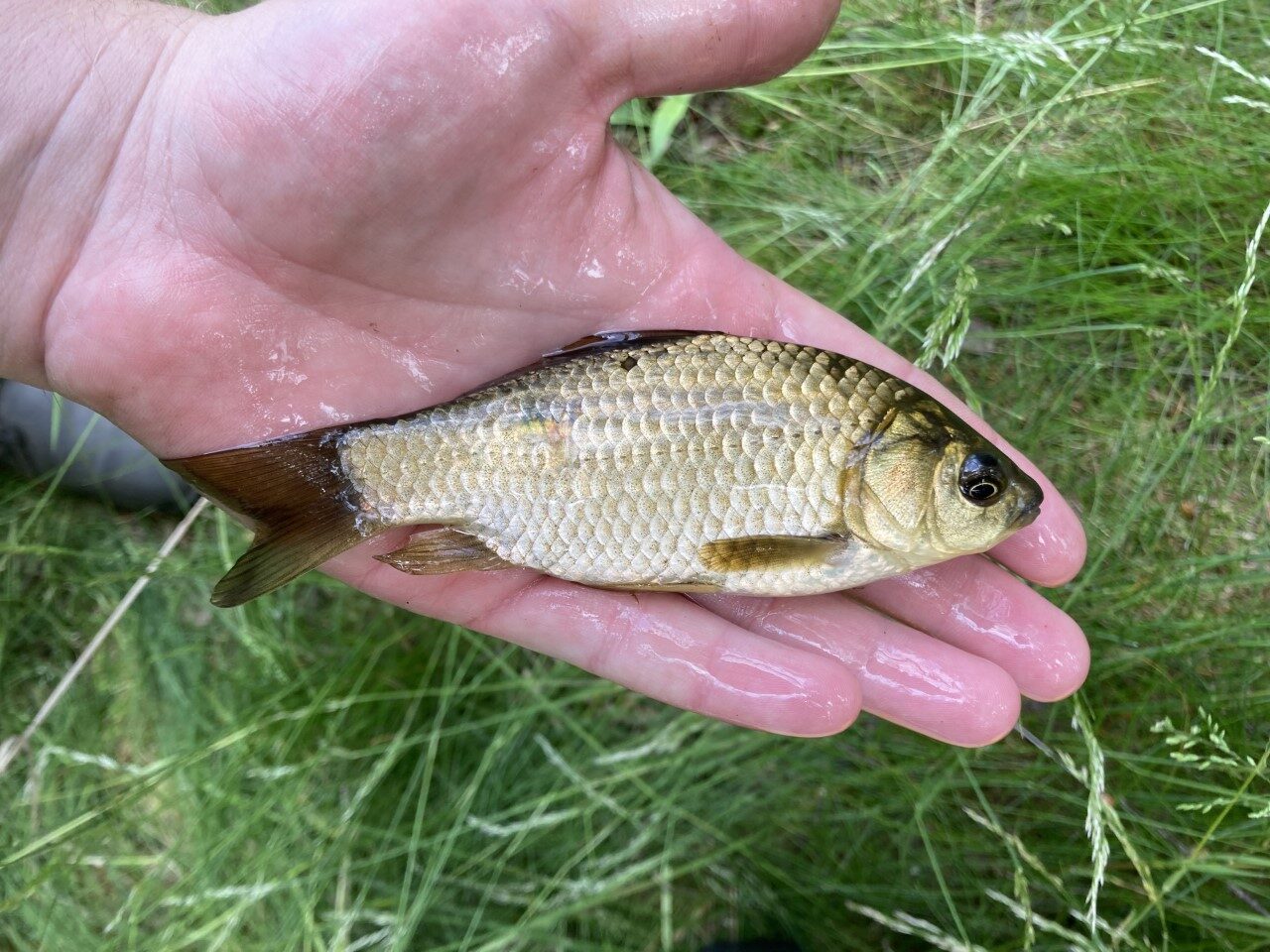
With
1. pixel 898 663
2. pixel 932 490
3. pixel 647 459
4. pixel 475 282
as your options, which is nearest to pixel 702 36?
pixel 475 282

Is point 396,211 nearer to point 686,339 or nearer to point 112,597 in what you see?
point 686,339

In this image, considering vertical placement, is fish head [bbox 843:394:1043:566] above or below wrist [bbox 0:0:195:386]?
below

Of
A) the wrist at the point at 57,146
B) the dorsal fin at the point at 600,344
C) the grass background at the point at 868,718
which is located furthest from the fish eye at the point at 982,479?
the wrist at the point at 57,146

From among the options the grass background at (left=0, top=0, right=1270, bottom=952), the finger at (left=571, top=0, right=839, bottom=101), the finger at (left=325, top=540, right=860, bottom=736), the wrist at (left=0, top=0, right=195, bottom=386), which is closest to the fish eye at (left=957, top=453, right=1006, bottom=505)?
the grass background at (left=0, top=0, right=1270, bottom=952)

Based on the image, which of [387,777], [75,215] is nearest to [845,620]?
[387,777]

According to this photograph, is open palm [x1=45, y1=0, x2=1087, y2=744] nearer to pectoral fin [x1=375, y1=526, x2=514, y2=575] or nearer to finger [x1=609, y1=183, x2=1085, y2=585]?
finger [x1=609, y1=183, x2=1085, y2=585]

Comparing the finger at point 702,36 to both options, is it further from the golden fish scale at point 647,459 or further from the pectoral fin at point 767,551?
the pectoral fin at point 767,551

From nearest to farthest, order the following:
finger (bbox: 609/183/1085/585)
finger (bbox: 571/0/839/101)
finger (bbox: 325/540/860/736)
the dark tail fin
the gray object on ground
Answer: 1. finger (bbox: 571/0/839/101)
2. the dark tail fin
3. finger (bbox: 325/540/860/736)
4. finger (bbox: 609/183/1085/585)
5. the gray object on ground
